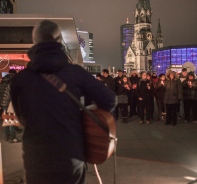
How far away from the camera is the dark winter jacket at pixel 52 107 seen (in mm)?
2197

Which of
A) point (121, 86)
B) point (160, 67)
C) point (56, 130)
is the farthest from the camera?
point (160, 67)

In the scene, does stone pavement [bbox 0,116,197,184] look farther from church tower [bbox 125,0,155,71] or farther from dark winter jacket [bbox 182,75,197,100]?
church tower [bbox 125,0,155,71]

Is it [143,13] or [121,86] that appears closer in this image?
[121,86]

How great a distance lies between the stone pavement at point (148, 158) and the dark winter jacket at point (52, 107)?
3526 millimetres

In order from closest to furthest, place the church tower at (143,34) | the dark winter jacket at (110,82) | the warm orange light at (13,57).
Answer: the dark winter jacket at (110,82) < the warm orange light at (13,57) < the church tower at (143,34)

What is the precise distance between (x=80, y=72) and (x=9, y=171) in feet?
15.4

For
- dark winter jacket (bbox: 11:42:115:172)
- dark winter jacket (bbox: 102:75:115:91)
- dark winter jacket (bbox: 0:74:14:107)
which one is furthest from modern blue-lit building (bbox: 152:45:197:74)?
dark winter jacket (bbox: 11:42:115:172)

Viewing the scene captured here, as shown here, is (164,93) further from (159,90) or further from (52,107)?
(52,107)

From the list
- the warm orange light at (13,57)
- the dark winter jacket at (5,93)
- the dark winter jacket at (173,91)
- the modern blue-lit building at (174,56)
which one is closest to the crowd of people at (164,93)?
the dark winter jacket at (173,91)

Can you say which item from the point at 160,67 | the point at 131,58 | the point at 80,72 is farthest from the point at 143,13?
the point at 80,72

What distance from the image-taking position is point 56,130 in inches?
86.6

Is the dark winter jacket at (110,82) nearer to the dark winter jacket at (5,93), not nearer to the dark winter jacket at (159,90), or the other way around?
the dark winter jacket at (159,90)

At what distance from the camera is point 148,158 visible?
7234 mm

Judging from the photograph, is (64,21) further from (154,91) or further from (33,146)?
(33,146)
